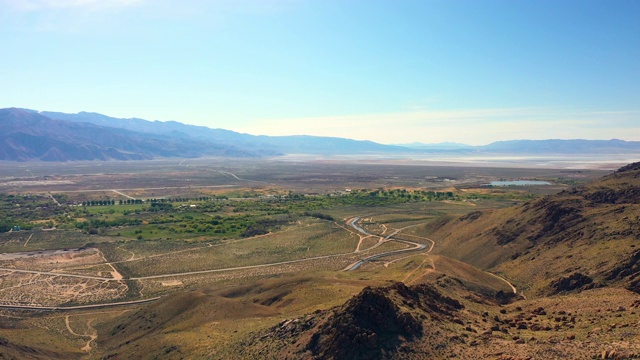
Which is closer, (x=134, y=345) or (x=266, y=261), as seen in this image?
(x=134, y=345)

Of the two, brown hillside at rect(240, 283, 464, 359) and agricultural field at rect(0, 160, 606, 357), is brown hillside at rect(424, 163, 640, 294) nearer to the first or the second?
agricultural field at rect(0, 160, 606, 357)

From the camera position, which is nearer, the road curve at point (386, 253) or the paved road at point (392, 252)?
the paved road at point (392, 252)

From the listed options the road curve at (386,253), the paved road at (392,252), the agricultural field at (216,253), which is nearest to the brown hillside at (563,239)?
the paved road at (392,252)

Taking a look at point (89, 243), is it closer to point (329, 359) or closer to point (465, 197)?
point (329, 359)

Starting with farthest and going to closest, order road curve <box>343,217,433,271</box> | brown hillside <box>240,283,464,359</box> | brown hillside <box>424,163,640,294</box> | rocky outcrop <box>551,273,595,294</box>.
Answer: road curve <box>343,217,433,271</box> → brown hillside <box>424,163,640,294</box> → rocky outcrop <box>551,273,595,294</box> → brown hillside <box>240,283,464,359</box>

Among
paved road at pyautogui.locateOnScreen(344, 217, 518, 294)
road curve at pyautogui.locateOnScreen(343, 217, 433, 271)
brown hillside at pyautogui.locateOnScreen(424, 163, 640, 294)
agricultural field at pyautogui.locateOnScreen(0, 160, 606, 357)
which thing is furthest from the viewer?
road curve at pyautogui.locateOnScreen(343, 217, 433, 271)

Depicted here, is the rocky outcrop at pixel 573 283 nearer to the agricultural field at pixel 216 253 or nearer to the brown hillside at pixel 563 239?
the brown hillside at pixel 563 239

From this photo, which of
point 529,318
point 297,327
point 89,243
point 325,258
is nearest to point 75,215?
point 89,243

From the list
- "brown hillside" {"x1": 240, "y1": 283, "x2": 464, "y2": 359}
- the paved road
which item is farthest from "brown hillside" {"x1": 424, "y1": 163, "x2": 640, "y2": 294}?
"brown hillside" {"x1": 240, "y1": 283, "x2": 464, "y2": 359}
